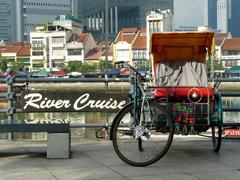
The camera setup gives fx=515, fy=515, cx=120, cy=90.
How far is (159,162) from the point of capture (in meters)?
6.79

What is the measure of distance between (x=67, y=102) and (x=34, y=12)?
6455 inches

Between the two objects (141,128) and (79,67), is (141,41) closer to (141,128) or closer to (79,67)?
(79,67)

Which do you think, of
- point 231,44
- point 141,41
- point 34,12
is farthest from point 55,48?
point 231,44

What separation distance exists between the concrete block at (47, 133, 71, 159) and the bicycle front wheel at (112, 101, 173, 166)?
829 mm

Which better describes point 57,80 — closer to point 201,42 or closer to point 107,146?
point 107,146

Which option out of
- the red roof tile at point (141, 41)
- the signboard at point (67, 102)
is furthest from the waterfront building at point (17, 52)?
the signboard at point (67, 102)

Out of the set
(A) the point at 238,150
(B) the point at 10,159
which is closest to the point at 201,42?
(A) the point at 238,150

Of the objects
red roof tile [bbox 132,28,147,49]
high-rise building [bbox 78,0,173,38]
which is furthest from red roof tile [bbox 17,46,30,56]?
high-rise building [bbox 78,0,173,38]

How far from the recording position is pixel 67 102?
8.83 meters

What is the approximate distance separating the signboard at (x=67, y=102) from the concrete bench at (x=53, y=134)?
5.65ft

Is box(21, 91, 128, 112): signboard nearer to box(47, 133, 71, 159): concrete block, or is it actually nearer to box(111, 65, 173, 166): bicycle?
box(47, 133, 71, 159): concrete block

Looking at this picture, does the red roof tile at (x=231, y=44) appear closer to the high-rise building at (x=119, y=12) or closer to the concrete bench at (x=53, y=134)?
the high-rise building at (x=119, y=12)

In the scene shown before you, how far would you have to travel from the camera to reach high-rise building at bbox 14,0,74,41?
166250 mm

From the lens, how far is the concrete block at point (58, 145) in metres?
7.04
